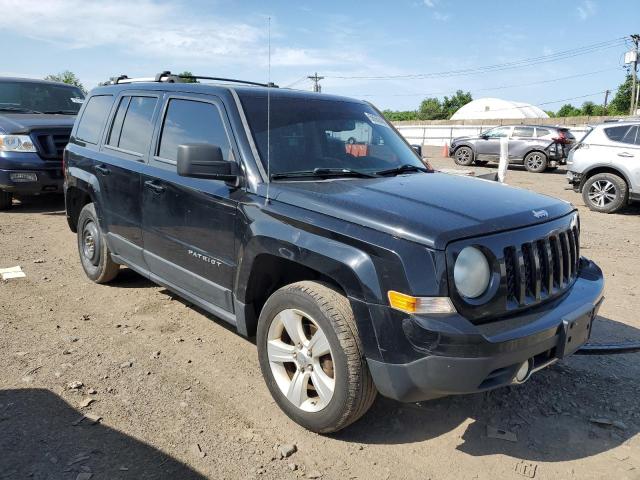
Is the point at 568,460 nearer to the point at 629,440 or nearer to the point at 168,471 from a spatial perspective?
the point at 629,440

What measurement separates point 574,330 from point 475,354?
2.61 feet

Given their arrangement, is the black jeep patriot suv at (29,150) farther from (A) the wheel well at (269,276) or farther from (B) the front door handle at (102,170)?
(A) the wheel well at (269,276)

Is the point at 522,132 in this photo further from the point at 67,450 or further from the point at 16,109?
the point at 67,450

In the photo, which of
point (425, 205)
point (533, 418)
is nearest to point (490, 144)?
point (533, 418)

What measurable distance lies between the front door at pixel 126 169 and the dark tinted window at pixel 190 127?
9.9 inches

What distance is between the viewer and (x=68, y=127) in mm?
8875

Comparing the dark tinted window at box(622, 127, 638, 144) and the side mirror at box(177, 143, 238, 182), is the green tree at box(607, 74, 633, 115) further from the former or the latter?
the side mirror at box(177, 143, 238, 182)

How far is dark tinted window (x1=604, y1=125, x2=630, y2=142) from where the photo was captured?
1034 centimetres

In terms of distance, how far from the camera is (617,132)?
10.5 metres

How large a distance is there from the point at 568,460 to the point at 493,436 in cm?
40

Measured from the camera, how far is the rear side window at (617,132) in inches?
407

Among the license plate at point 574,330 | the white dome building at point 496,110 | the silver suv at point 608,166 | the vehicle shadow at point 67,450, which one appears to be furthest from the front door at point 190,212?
the white dome building at point 496,110

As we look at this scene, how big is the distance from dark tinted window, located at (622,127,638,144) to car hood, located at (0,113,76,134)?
10.3 meters

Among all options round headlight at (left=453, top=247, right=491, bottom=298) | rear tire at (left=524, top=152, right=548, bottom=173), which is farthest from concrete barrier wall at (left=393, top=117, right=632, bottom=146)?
round headlight at (left=453, top=247, right=491, bottom=298)
